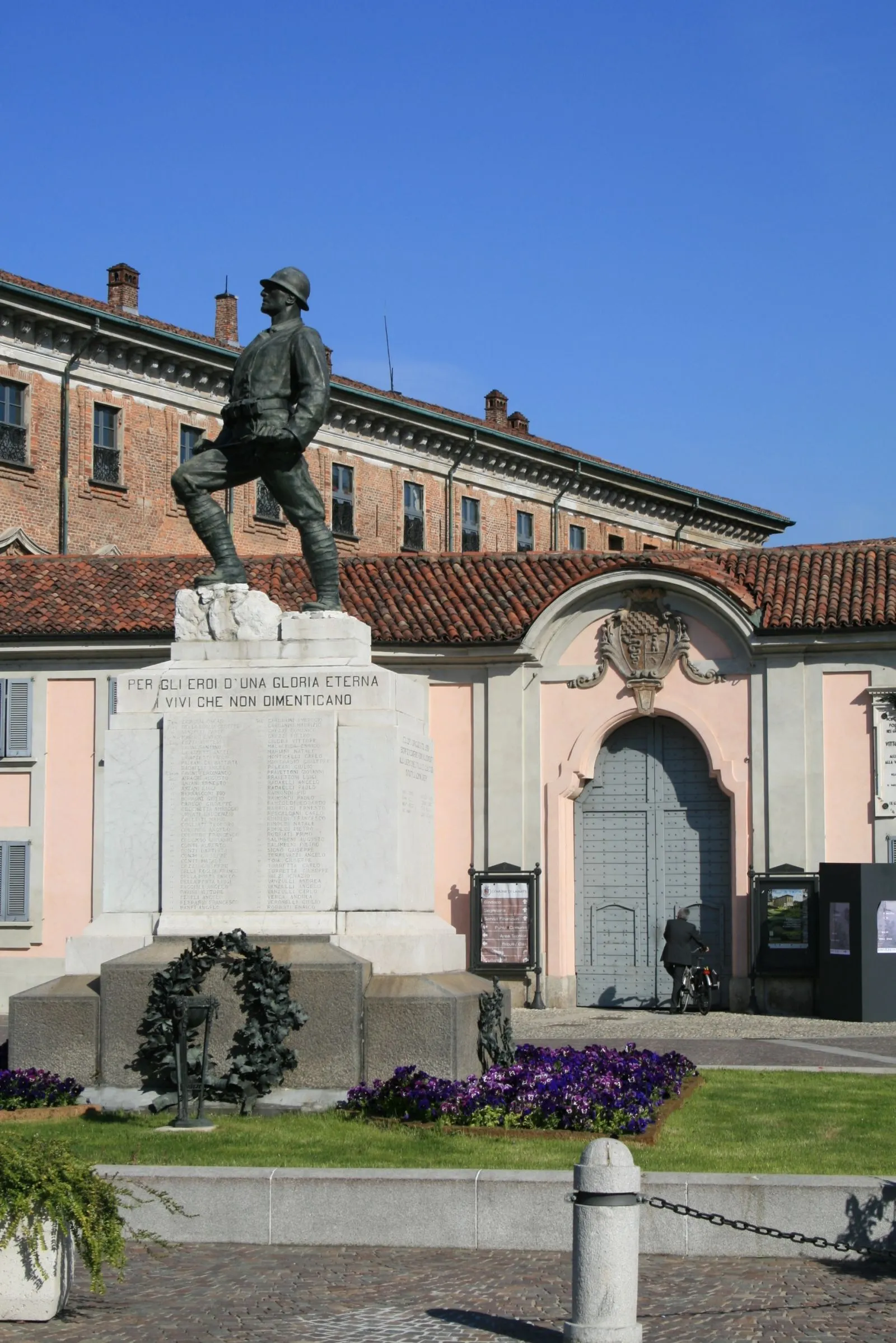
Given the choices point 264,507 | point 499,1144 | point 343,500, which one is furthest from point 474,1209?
point 343,500

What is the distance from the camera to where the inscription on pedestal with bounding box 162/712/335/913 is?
44.7ft

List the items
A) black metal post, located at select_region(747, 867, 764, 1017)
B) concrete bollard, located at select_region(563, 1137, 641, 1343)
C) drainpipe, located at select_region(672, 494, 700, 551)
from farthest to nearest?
drainpipe, located at select_region(672, 494, 700, 551) → black metal post, located at select_region(747, 867, 764, 1017) → concrete bollard, located at select_region(563, 1137, 641, 1343)

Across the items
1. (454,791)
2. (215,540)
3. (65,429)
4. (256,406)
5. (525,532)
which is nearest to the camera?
(256,406)

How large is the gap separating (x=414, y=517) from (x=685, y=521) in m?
13.1

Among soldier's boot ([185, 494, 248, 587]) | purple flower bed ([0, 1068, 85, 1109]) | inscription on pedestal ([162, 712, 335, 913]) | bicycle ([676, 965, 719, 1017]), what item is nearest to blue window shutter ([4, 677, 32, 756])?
bicycle ([676, 965, 719, 1017])

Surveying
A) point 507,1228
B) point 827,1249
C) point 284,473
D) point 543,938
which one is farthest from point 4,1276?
point 543,938

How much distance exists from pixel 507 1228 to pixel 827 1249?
155 centimetres

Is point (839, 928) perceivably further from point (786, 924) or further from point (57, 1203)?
point (57, 1203)

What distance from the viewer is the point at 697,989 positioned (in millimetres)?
28469

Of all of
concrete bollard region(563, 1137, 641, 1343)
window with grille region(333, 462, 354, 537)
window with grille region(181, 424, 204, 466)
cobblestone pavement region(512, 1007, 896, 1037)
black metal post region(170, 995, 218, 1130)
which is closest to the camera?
→ concrete bollard region(563, 1137, 641, 1343)

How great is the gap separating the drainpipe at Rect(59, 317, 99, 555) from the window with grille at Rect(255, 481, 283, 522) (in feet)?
19.7

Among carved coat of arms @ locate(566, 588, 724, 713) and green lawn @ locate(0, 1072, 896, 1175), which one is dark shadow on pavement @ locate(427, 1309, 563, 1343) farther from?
carved coat of arms @ locate(566, 588, 724, 713)

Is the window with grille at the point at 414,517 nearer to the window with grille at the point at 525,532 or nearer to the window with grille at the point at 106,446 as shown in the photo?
the window with grille at the point at 525,532

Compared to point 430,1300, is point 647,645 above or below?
above
